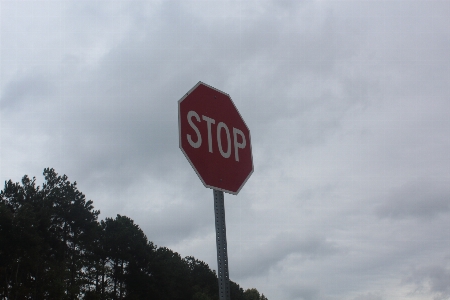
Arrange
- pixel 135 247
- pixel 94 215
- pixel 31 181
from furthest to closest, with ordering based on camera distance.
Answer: pixel 135 247, pixel 94 215, pixel 31 181

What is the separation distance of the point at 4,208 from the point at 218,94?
3716 cm

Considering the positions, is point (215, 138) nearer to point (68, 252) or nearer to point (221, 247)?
point (221, 247)

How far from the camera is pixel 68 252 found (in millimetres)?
44375

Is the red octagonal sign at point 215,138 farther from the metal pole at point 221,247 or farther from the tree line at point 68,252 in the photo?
the tree line at point 68,252

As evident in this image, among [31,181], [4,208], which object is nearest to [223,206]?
[4,208]

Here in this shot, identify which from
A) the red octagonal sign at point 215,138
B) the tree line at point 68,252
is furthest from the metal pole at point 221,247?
the tree line at point 68,252

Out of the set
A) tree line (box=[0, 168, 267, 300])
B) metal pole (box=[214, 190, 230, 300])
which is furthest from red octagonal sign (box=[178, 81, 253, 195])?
tree line (box=[0, 168, 267, 300])

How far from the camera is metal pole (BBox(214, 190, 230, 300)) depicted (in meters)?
3.76

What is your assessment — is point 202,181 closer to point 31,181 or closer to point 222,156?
point 222,156

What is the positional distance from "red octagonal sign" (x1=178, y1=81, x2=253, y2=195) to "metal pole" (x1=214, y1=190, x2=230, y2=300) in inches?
5.6

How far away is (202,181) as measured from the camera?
154 inches

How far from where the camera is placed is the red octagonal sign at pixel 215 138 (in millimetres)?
3963

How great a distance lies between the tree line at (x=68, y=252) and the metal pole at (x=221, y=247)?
36.5m

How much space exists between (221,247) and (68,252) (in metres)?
44.5
